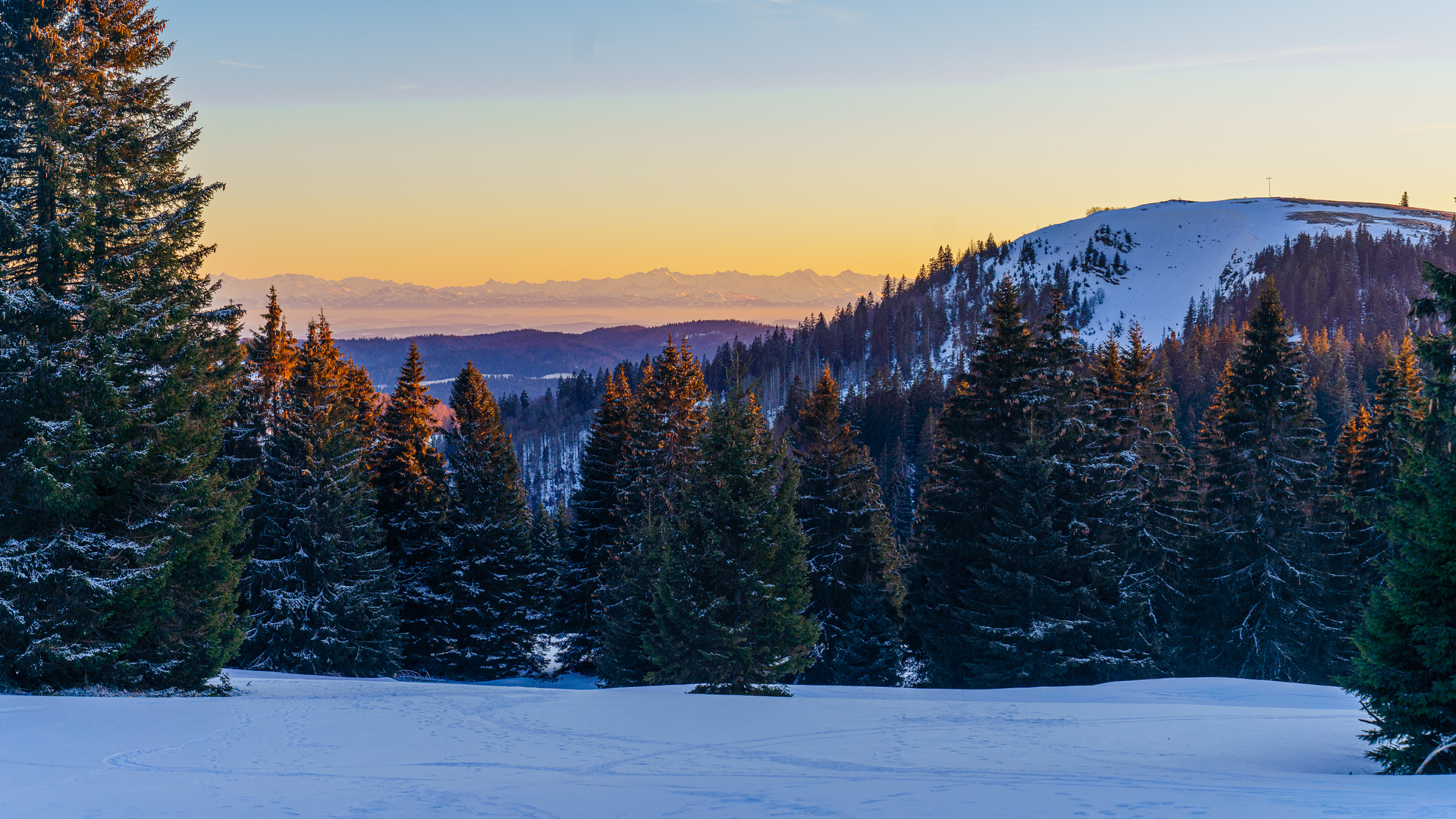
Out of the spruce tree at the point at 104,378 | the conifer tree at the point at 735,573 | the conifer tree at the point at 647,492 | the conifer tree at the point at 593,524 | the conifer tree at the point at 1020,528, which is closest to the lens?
the spruce tree at the point at 104,378

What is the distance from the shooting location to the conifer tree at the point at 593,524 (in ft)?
127

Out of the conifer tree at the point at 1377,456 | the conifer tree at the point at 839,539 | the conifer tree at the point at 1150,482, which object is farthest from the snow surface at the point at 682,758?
the conifer tree at the point at 1377,456

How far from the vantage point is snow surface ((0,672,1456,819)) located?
7.93m

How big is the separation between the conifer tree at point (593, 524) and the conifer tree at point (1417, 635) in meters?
28.6

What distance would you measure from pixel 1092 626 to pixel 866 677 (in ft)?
23.3

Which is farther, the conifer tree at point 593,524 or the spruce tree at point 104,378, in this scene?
the conifer tree at point 593,524

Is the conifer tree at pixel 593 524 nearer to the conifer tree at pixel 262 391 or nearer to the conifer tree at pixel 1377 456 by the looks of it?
the conifer tree at pixel 262 391

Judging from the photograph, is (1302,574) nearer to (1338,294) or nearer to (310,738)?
(310,738)

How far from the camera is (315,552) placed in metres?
31.4

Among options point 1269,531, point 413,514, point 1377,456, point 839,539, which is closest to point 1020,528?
point 839,539

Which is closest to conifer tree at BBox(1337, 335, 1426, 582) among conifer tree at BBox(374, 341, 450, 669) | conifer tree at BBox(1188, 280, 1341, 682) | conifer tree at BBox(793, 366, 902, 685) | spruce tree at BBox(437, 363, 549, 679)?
conifer tree at BBox(1188, 280, 1341, 682)

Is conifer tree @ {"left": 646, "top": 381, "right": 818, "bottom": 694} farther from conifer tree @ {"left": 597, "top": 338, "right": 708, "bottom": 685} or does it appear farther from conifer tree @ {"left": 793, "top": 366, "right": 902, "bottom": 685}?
conifer tree @ {"left": 793, "top": 366, "right": 902, "bottom": 685}

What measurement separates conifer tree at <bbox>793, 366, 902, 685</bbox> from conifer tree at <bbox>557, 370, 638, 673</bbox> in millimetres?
7672

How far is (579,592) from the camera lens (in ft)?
130
